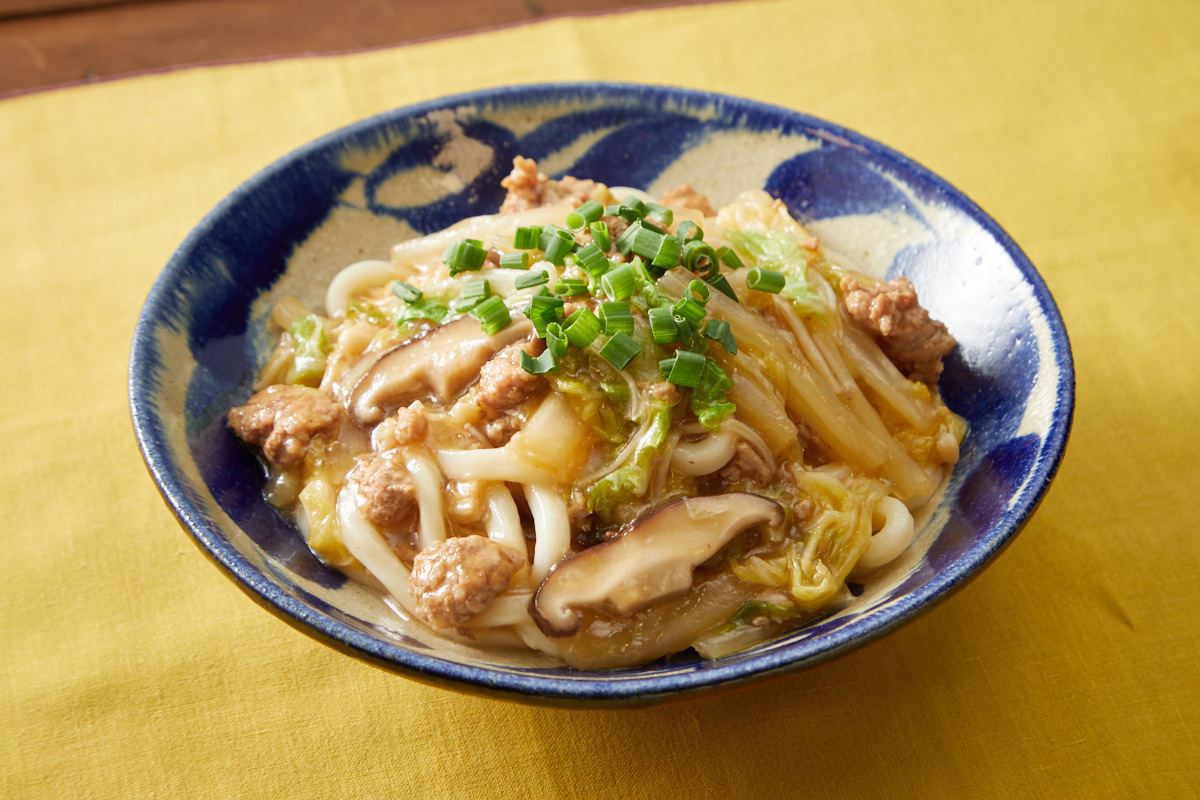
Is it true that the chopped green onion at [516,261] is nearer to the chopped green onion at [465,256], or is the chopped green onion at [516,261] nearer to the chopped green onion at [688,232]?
the chopped green onion at [465,256]

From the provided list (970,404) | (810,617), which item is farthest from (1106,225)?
(810,617)

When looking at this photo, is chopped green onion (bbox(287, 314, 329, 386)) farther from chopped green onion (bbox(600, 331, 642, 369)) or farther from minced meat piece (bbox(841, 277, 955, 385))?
minced meat piece (bbox(841, 277, 955, 385))

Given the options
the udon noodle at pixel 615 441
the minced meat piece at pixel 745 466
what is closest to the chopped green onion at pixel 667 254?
the udon noodle at pixel 615 441

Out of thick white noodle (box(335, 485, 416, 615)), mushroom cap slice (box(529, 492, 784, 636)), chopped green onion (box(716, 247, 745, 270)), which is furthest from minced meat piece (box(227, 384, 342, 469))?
chopped green onion (box(716, 247, 745, 270))

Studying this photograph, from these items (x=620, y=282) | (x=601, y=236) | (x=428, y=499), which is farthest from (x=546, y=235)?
(x=428, y=499)

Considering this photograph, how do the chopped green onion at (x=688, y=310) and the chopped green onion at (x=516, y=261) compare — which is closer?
the chopped green onion at (x=688, y=310)

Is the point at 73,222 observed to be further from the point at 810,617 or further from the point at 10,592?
the point at 810,617
